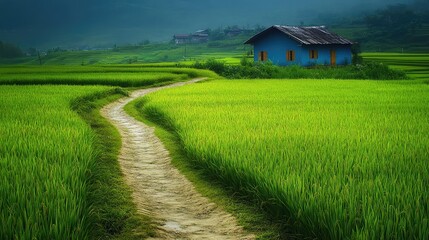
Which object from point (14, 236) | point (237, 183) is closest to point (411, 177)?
point (237, 183)

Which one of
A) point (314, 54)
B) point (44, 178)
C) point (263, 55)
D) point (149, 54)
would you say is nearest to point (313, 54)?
point (314, 54)

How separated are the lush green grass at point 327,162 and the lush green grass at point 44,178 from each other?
191 centimetres

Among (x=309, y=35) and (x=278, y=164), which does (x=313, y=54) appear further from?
(x=278, y=164)

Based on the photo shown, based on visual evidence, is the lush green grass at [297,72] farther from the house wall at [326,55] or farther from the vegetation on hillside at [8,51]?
the vegetation on hillside at [8,51]

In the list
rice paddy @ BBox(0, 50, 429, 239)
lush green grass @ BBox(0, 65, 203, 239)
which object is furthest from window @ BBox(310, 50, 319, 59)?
lush green grass @ BBox(0, 65, 203, 239)

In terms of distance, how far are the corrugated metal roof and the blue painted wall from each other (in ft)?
1.91

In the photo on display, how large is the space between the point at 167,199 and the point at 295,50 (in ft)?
110

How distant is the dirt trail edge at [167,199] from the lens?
4688 mm

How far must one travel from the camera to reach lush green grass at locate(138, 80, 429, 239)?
12.5 ft

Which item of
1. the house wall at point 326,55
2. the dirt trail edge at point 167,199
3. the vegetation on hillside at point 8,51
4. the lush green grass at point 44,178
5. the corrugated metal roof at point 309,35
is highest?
the vegetation on hillside at point 8,51

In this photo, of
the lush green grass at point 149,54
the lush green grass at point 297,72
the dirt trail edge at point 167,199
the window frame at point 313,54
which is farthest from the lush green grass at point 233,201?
the lush green grass at point 149,54

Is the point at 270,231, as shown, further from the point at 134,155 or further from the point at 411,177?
the point at 134,155

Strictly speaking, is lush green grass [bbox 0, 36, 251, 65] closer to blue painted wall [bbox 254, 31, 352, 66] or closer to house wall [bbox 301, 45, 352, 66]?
blue painted wall [bbox 254, 31, 352, 66]

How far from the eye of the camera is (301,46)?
3706 centimetres
